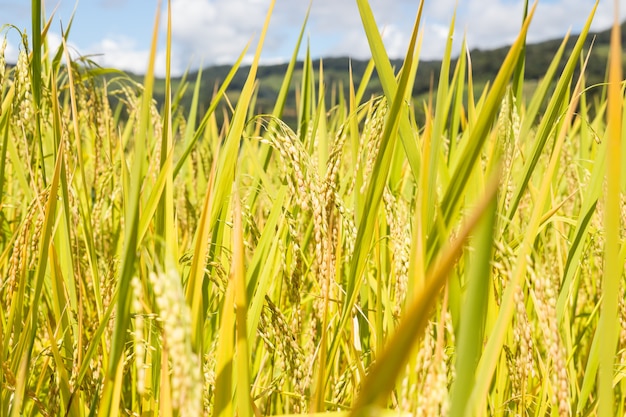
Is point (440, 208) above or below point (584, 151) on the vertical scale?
below

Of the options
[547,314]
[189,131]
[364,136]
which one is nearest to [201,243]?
[547,314]

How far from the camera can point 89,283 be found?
1.32 metres

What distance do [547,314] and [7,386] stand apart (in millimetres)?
802

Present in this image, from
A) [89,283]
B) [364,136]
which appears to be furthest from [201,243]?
[89,283]

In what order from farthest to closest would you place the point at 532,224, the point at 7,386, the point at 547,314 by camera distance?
the point at 7,386 < the point at 532,224 < the point at 547,314

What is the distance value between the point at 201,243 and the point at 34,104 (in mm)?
499

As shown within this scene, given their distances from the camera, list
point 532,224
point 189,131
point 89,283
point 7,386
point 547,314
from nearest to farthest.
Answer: point 547,314 → point 532,224 → point 7,386 → point 89,283 → point 189,131

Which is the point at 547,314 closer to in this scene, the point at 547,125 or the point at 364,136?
the point at 547,125

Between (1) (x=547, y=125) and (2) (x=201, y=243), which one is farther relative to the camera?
(1) (x=547, y=125)

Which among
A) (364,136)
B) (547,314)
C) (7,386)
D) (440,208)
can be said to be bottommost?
(7,386)

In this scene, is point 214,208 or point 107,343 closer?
point 214,208

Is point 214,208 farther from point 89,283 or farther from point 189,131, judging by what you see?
point 189,131

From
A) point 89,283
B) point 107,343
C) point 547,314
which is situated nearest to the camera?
point 547,314

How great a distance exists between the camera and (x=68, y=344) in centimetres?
105
